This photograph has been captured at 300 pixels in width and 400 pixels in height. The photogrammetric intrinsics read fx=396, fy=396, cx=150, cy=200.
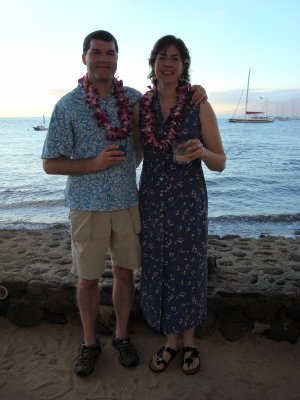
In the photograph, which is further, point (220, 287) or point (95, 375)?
point (220, 287)

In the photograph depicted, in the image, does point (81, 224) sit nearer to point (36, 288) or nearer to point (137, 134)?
point (137, 134)

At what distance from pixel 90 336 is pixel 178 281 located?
0.95 metres

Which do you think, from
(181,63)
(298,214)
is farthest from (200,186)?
(298,214)

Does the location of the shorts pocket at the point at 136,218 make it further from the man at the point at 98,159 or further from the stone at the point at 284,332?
the stone at the point at 284,332

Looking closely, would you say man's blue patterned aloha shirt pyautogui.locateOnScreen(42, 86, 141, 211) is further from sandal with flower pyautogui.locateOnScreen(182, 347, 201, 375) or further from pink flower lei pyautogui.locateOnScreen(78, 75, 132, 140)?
sandal with flower pyautogui.locateOnScreen(182, 347, 201, 375)

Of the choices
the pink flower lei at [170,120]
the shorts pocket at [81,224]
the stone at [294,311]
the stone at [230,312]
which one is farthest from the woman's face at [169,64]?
the stone at [294,311]

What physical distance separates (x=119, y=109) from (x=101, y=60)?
38 cm

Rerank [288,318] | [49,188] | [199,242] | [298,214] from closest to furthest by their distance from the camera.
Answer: [199,242]
[288,318]
[298,214]
[49,188]

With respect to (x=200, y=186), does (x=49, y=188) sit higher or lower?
lower

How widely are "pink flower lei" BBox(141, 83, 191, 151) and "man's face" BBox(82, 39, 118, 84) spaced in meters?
0.35

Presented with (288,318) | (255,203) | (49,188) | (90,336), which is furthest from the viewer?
(49,188)

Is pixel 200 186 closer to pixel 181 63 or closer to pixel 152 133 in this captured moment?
pixel 152 133

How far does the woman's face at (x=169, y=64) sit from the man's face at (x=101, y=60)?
0.34 metres

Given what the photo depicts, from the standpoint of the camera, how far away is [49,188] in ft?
49.1
